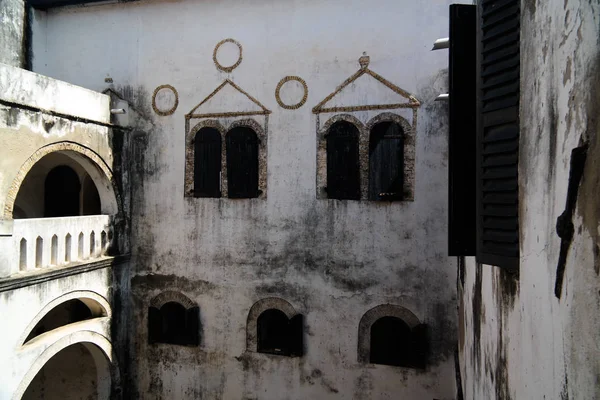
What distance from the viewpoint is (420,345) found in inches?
316

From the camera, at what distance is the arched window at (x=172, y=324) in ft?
30.8

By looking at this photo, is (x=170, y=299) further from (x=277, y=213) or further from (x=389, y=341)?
(x=389, y=341)

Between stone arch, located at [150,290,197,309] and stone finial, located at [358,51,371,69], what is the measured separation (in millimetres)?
6049

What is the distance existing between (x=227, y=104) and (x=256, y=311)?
173 inches

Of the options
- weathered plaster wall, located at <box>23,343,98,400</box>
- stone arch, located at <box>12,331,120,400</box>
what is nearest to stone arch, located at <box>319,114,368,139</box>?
stone arch, located at <box>12,331,120,400</box>

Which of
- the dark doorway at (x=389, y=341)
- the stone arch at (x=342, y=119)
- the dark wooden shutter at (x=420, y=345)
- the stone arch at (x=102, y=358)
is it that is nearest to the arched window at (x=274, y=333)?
the dark doorway at (x=389, y=341)

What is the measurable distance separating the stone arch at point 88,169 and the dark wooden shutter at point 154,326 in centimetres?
234

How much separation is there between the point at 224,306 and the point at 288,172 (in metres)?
3.14

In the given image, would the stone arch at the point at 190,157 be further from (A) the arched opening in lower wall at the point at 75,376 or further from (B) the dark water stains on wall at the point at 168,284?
(A) the arched opening in lower wall at the point at 75,376

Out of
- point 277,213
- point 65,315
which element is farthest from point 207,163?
point 65,315

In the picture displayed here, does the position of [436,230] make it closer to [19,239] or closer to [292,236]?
[292,236]

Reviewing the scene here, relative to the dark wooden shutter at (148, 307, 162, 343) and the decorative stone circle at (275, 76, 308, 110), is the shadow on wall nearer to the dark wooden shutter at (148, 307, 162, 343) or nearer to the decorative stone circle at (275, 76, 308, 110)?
the dark wooden shutter at (148, 307, 162, 343)

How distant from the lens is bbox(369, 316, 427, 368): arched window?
8.16 metres

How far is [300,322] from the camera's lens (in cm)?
872
